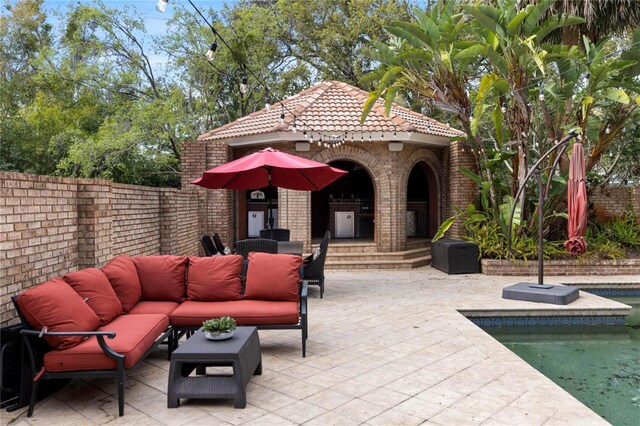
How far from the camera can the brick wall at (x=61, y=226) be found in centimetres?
420

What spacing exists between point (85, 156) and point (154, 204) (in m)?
11.6

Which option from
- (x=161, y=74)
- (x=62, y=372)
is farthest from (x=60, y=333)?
(x=161, y=74)

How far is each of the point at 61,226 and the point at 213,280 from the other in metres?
1.77

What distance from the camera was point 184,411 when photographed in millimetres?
3732

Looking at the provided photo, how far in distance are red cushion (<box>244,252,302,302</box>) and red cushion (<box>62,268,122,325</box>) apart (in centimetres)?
147

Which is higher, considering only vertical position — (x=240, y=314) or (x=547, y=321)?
(x=240, y=314)

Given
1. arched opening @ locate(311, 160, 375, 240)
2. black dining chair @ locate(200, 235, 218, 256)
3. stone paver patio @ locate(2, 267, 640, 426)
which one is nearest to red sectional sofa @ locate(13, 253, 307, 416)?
stone paver patio @ locate(2, 267, 640, 426)

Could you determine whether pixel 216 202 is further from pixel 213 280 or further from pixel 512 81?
pixel 512 81

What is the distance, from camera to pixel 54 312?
368 centimetres

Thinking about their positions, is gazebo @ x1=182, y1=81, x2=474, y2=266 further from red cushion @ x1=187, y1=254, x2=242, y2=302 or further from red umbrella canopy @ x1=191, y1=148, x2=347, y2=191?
red cushion @ x1=187, y1=254, x2=242, y2=302

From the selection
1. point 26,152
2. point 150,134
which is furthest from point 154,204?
point 26,152

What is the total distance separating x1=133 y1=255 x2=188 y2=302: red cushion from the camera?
543 cm

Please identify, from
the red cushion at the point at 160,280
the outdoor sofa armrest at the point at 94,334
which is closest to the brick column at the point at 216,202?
the red cushion at the point at 160,280

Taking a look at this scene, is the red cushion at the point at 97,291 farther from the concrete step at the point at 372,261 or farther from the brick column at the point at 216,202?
the brick column at the point at 216,202
